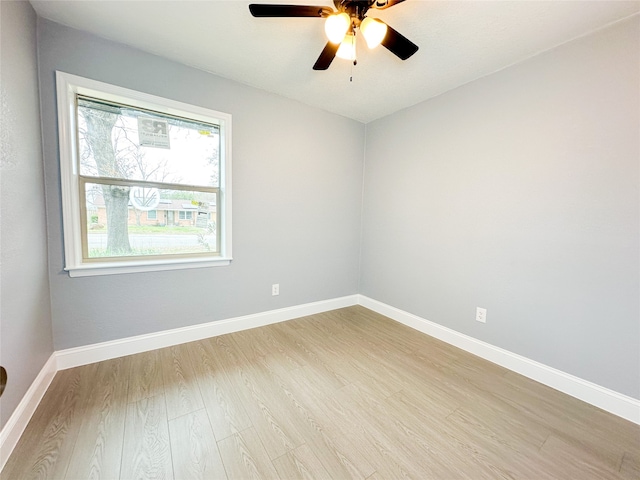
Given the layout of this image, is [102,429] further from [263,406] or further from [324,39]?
[324,39]

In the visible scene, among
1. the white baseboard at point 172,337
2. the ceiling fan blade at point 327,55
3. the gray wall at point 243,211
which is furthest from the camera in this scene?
the white baseboard at point 172,337

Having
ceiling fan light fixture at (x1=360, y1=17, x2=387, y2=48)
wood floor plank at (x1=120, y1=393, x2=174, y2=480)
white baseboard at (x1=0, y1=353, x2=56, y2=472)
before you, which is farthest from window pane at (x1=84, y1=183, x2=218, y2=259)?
ceiling fan light fixture at (x1=360, y1=17, x2=387, y2=48)

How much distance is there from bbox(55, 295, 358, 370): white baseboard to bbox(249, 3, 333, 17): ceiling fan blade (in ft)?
7.96

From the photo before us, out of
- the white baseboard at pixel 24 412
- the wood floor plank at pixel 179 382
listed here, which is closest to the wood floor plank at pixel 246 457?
the wood floor plank at pixel 179 382

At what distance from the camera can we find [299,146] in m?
2.80

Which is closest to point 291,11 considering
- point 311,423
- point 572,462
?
point 311,423

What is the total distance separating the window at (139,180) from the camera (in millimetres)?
1848

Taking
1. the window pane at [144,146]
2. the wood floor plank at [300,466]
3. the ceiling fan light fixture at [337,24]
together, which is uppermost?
the ceiling fan light fixture at [337,24]

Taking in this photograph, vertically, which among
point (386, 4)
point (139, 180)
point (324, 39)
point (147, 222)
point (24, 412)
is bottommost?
point (24, 412)

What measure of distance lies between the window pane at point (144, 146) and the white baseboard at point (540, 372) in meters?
2.67

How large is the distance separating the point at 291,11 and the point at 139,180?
174 centimetres

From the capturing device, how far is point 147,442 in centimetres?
130

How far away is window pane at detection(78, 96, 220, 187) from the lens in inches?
75.9

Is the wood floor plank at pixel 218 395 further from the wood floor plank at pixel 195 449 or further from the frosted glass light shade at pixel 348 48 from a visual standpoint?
the frosted glass light shade at pixel 348 48
